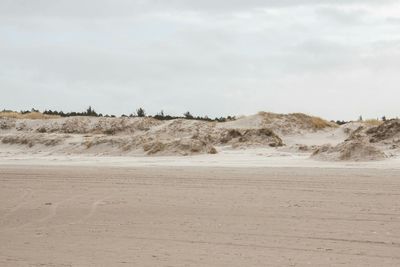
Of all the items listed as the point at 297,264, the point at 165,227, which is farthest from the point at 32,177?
the point at 297,264

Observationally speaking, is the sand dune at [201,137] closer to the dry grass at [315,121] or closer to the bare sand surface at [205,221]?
the dry grass at [315,121]

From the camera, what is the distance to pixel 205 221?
8102 millimetres

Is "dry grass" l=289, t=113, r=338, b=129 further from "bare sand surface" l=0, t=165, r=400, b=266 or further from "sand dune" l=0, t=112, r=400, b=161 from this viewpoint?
"bare sand surface" l=0, t=165, r=400, b=266

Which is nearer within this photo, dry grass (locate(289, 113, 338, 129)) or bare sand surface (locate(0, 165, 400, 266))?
bare sand surface (locate(0, 165, 400, 266))

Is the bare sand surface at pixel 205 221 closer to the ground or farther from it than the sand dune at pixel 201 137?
closer to the ground

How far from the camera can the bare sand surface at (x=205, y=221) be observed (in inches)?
249

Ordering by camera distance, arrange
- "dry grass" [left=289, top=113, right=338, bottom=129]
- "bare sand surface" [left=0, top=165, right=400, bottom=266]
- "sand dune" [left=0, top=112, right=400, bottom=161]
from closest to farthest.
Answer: "bare sand surface" [left=0, top=165, right=400, bottom=266] < "sand dune" [left=0, top=112, right=400, bottom=161] < "dry grass" [left=289, top=113, right=338, bottom=129]

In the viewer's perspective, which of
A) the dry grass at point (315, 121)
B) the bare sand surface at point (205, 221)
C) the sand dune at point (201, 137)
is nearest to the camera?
the bare sand surface at point (205, 221)

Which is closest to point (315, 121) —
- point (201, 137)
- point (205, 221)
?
point (201, 137)

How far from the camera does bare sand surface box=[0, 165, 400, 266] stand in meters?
6.33

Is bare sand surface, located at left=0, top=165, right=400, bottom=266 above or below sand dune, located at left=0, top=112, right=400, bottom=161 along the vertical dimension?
below

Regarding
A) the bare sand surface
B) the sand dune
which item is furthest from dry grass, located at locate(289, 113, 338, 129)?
the bare sand surface

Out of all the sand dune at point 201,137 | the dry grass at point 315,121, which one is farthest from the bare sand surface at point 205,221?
the dry grass at point 315,121

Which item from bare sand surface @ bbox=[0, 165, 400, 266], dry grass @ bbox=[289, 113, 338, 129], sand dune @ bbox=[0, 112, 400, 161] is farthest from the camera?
dry grass @ bbox=[289, 113, 338, 129]
